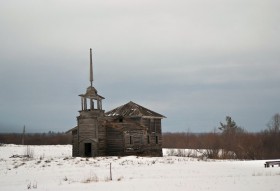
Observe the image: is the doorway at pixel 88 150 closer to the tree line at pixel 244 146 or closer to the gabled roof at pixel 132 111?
the gabled roof at pixel 132 111

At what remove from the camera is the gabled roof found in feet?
151

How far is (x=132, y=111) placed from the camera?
46812 mm

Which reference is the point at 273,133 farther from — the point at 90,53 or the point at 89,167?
the point at 89,167

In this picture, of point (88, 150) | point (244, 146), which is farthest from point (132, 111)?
point (244, 146)

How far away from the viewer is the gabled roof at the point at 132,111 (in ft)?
151

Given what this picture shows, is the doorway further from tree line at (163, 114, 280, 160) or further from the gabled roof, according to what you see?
tree line at (163, 114, 280, 160)

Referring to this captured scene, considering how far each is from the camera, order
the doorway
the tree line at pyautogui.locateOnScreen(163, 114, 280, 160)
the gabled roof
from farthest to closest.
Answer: the tree line at pyautogui.locateOnScreen(163, 114, 280, 160)
the gabled roof
the doorway

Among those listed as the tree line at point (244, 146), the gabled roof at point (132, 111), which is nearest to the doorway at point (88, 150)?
the gabled roof at point (132, 111)

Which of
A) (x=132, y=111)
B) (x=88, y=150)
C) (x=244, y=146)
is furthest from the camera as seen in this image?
(x=244, y=146)

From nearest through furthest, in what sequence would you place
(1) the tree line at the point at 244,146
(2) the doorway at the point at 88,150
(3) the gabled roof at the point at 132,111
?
(2) the doorway at the point at 88,150 < (3) the gabled roof at the point at 132,111 < (1) the tree line at the point at 244,146

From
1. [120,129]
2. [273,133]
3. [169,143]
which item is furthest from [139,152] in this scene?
[169,143]

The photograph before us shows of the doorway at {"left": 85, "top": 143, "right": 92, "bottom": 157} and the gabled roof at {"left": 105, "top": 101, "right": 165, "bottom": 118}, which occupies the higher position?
the gabled roof at {"left": 105, "top": 101, "right": 165, "bottom": 118}

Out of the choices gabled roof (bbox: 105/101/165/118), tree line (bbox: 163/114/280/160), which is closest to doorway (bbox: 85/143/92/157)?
gabled roof (bbox: 105/101/165/118)

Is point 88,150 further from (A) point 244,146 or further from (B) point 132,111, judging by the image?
(A) point 244,146
